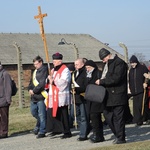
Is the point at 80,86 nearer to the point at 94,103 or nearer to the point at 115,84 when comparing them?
the point at 94,103

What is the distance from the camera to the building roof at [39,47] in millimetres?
40750

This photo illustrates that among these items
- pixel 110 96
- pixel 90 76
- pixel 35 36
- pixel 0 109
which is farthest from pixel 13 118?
pixel 35 36

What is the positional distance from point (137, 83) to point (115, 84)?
11.7ft

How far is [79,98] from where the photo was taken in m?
10.3

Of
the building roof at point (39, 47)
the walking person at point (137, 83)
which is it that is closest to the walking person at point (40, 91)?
the walking person at point (137, 83)

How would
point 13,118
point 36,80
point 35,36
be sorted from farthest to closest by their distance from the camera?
point 35,36 < point 13,118 < point 36,80

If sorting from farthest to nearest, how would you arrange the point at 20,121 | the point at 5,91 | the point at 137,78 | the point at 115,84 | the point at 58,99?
the point at 20,121 < the point at 137,78 < the point at 5,91 < the point at 58,99 < the point at 115,84

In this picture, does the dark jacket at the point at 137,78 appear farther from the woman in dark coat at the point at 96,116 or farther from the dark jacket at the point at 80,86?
the woman in dark coat at the point at 96,116

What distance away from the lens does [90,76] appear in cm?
1005

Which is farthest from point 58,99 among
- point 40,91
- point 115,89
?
point 115,89

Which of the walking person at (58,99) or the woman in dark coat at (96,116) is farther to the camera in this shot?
the walking person at (58,99)

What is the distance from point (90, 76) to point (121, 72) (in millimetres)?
1242

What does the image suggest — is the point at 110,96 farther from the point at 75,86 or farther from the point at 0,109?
the point at 0,109

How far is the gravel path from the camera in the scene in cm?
947
